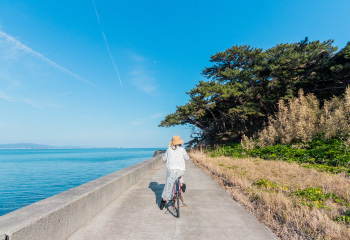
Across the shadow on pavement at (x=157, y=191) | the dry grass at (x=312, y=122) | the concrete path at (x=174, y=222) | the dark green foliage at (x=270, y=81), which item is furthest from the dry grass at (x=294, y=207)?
the dark green foliage at (x=270, y=81)

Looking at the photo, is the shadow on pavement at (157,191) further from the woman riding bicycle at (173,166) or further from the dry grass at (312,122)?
the dry grass at (312,122)

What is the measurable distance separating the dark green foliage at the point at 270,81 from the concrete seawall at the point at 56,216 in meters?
16.5

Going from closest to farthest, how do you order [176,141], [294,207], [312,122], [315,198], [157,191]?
[294,207] < [315,198] < [176,141] < [157,191] < [312,122]

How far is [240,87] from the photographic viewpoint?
827 inches

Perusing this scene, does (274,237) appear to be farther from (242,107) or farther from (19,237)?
(242,107)

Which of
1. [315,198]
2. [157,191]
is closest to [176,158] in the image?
[157,191]

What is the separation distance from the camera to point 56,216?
3.18 meters

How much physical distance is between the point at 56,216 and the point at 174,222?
230cm

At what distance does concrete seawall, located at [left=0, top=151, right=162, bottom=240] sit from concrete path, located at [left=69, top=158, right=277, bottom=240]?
0.71 ft

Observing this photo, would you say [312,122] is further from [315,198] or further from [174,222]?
[174,222]

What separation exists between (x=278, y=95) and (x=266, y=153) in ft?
29.6

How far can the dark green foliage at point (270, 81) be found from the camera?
17125 millimetres

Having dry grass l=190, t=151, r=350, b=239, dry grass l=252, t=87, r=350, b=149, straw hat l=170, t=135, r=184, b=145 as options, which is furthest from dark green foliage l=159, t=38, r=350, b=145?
straw hat l=170, t=135, r=184, b=145

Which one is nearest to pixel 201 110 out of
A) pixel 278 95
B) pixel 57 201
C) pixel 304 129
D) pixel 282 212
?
pixel 278 95
